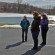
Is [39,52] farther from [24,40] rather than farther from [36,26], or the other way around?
[24,40]

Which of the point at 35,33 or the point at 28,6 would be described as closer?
the point at 35,33

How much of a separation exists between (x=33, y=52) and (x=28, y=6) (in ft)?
321

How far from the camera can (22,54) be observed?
1278cm

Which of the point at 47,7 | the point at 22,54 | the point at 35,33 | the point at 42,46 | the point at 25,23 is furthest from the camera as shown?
the point at 47,7

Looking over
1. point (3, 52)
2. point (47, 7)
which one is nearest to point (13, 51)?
point (3, 52)

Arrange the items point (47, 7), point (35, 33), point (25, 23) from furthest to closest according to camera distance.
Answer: point (47, 7) → point (25, 23) → point (35, 33)

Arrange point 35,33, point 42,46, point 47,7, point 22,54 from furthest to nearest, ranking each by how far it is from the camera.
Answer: point 47,7, point 42,46, point 35,33, point 22,54

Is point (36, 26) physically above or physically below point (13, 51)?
above

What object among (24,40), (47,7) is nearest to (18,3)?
(47,7)

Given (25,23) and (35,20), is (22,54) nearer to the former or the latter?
(35,20)

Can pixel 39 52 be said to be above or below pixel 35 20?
below

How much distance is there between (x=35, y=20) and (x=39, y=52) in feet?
5.56

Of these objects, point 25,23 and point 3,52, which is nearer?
point 3,52

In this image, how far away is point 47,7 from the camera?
105625 mm
